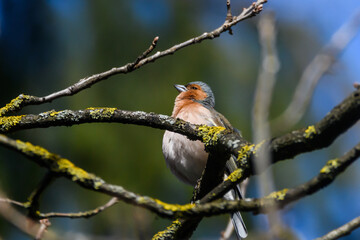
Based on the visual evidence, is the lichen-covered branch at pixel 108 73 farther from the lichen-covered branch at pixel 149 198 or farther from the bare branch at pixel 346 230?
the bare branch at pixel 346 230

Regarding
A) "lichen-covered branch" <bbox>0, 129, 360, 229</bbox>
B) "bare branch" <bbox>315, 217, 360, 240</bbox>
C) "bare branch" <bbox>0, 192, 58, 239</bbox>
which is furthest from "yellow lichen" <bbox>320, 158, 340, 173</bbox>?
"bare branch" <bbox>0, 192, 58, 239</bbox>

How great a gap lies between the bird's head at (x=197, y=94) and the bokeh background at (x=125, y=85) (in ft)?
9.00

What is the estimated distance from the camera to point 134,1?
46.4 feet

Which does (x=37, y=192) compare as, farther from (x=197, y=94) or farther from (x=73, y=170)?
(x=197, y=94)

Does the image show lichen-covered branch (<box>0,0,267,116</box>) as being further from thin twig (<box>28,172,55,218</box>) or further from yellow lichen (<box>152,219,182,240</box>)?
thin twig (<box>28,172,55,218</box>)

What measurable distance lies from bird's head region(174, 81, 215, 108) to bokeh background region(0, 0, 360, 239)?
2.74 m

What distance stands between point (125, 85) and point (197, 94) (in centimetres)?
464

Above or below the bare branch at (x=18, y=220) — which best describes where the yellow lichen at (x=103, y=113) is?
above

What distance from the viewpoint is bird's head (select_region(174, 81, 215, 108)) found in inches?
288

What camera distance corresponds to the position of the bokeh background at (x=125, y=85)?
35.1 feet

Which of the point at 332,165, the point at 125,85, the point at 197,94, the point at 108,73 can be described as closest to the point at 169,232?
the point at 108,73

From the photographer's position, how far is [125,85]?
11.9m

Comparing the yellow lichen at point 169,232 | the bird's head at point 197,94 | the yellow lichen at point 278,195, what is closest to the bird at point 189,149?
the bird's head at point 197,94

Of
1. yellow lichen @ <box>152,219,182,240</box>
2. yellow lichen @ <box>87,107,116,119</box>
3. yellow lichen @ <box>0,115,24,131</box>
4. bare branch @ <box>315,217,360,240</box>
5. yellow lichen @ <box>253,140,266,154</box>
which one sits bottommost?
bare branch @ <box>315,217,360,240</box>
